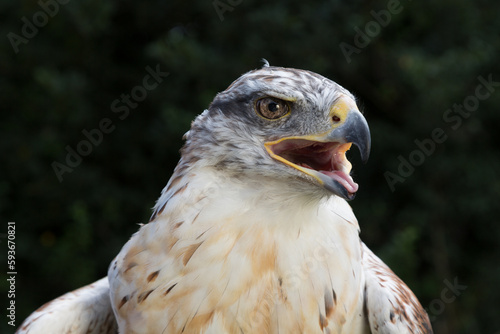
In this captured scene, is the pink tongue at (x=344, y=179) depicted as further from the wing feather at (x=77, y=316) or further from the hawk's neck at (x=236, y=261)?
the wing feather at (x=77, y=316)

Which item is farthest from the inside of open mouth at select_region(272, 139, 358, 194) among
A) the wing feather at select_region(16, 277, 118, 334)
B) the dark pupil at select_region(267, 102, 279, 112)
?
the wing feather at select_region(16, 277, 118, 334)

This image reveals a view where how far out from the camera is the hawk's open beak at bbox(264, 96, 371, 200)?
1679 mm

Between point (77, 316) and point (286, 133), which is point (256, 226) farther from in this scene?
point (77, 316)

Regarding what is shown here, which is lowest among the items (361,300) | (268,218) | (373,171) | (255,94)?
(373,171)

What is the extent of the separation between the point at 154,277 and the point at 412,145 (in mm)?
3252

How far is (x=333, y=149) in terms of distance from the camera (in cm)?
182

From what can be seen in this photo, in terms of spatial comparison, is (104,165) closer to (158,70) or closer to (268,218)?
(158,70)

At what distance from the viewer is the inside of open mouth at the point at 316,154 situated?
5.82 ft

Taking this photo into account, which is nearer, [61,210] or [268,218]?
[268,218]

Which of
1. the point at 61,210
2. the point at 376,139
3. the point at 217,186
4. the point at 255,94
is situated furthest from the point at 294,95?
the point at 61,210

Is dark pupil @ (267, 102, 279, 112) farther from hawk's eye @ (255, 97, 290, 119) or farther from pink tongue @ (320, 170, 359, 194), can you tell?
pink tongue @ (320, 170, 359, 194)

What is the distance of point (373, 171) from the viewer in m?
4.83

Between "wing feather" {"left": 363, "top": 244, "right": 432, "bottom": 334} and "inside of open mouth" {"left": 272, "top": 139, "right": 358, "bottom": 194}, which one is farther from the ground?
"inside of open mouth" {"left": 272, "top": 139, "right": 358, "bottom": 194}

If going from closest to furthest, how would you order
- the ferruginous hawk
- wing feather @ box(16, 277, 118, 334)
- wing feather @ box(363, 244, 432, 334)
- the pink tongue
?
the pink tongue → the ferruginous hawk → wing feather @ box(363, 244, 432, 334) → wing feather @ box(16, 277, 118, 334)
